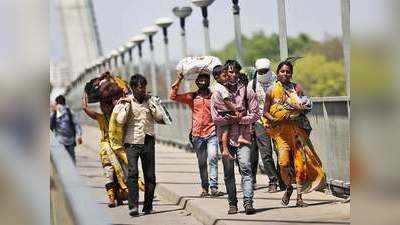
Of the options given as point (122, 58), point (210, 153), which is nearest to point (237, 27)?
point (210, 153)

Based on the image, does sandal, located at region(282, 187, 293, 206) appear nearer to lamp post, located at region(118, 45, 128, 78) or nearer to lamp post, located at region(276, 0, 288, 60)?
lamp post, located at region(276, 0, 288, 60)

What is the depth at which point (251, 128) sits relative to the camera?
8.23m

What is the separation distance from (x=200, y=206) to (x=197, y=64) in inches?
52.2

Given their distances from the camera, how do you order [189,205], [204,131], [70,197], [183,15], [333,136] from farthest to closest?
[183,15]
[204,131]
[189,205]
[333,136]
[70,197]

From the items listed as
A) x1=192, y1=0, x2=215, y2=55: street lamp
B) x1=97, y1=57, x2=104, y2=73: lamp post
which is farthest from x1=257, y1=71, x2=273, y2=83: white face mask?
x1=97, y1=57, x2=104, y2=73: lamp post

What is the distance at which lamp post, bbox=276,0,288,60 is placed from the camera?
9.09 m

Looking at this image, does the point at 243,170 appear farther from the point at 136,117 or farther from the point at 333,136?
the point at 333,136

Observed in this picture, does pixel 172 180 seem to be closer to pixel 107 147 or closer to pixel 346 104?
pixel 107 147

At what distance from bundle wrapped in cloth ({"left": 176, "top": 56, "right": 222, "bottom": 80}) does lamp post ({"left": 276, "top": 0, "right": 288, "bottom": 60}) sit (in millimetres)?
779

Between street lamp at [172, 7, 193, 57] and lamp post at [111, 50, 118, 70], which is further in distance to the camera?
lamp post at [111, 50, 118, 70]

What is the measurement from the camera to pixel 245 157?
775cm

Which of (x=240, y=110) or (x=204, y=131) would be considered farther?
(x=204, y=131)

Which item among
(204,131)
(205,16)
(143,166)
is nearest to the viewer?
(143,166)
